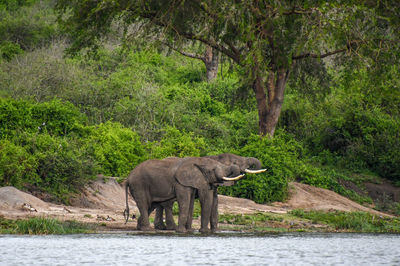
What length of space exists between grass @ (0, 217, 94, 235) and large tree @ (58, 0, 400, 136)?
1049cm

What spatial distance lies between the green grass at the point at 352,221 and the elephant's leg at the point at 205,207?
15.4 ft

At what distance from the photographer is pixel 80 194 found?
2142 cm

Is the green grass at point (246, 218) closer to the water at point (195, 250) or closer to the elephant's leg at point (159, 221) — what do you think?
the elephant's leg at point (159, 221)

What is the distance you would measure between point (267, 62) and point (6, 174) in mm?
10262

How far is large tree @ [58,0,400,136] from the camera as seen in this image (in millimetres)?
24125

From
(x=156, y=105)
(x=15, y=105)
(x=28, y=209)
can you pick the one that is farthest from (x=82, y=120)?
(x=28, y=209)

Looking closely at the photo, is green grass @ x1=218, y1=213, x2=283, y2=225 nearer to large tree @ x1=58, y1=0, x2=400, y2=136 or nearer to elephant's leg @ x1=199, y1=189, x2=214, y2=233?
elephant's leg @ x1=199, y1=189, x2=214, y2=233

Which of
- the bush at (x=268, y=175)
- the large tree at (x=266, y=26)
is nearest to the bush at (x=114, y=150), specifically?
the bush at (x=268, y=175)

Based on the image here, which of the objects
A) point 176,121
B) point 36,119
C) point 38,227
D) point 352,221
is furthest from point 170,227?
point 176,121

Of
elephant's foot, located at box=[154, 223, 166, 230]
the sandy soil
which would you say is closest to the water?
elephant's foot, located at box=[154, 223, 166, 230]

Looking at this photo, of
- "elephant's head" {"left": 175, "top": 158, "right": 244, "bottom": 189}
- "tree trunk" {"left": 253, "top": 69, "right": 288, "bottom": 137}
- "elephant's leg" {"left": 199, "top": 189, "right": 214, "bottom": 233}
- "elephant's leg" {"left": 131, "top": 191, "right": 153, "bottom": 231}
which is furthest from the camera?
"tree trunk" {"left": 253, "top": 69, "right": 288, "bottom": 137}

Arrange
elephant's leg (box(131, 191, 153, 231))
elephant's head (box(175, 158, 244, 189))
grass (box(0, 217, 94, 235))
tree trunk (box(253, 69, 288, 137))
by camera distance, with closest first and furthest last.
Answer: grass (box(0, 217, 94, 235))
elephant's head (box(175, 158, 244, 189))
elephant's leg (box(131, 191, 153, 231))
tree trunk (box(253, 69, 288, 137))

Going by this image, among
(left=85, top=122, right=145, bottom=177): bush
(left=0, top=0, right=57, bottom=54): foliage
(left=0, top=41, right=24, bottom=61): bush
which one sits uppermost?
(left=0, top=0, right=57, bottom=54): foliage

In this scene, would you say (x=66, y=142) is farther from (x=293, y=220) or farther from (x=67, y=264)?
(x=67, y=264)
